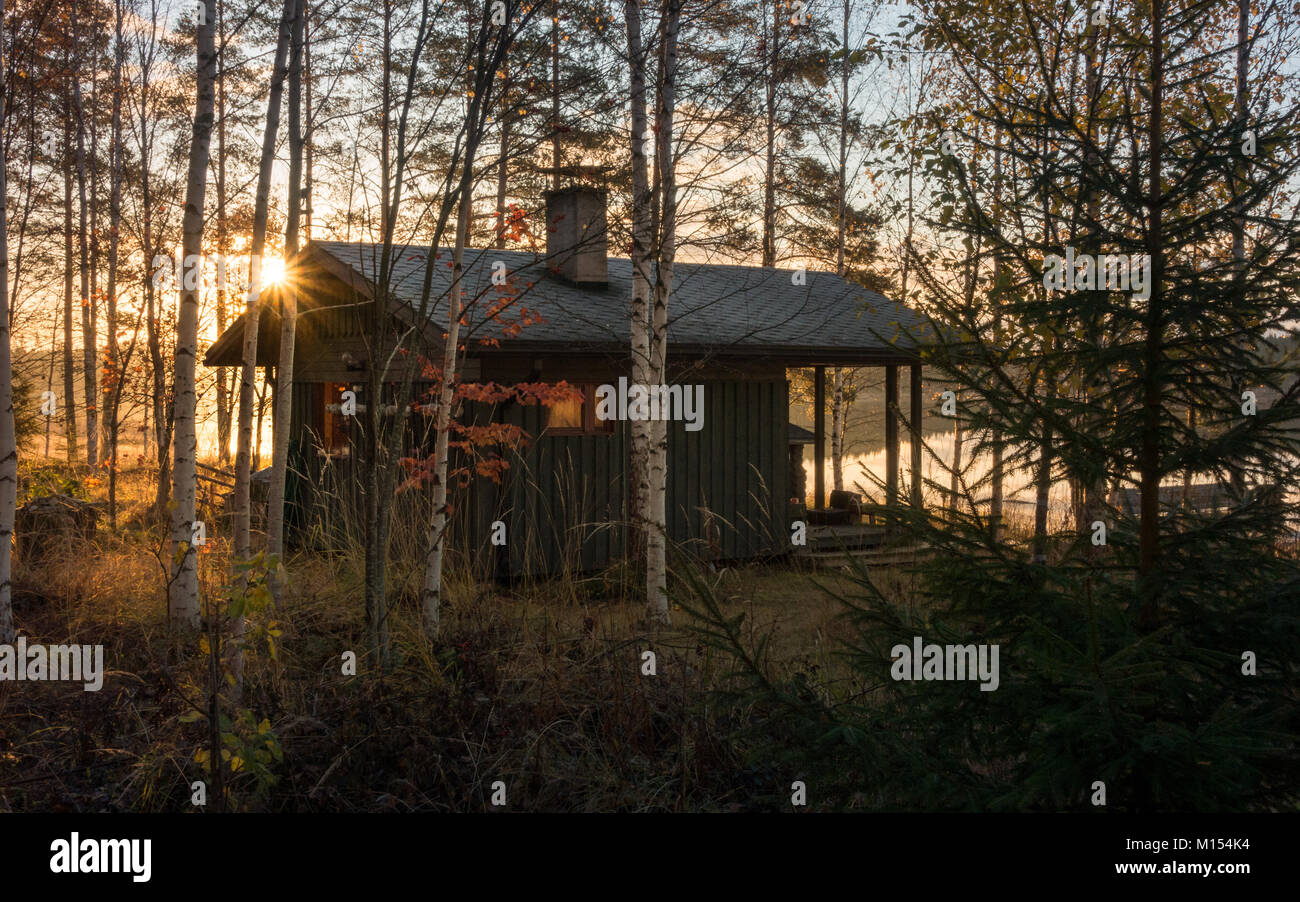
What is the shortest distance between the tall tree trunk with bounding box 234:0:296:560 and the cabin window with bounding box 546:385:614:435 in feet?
14.9

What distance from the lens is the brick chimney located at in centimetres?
1152

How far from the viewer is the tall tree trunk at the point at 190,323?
545 centimetres

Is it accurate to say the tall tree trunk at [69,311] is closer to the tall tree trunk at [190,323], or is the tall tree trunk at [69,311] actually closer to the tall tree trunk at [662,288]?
the tall tree trunk at [190,323]

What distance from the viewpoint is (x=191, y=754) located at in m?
4.16

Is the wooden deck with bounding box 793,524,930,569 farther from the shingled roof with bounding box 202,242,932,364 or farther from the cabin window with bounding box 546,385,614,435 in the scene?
the cabin window with bounding box 546,385,614,435

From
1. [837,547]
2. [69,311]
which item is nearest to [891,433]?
[837,547]

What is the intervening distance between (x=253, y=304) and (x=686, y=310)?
6.73m

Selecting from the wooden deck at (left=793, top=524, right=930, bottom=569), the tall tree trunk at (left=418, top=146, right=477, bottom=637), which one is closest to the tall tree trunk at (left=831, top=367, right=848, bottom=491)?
the wooden deck at (left=793, top=524, right=930, bottom=569)

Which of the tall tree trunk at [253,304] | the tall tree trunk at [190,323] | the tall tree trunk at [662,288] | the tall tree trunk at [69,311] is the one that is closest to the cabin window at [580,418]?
the tall tree trunk at [662,288]

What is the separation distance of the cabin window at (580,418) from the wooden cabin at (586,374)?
18 millimetres

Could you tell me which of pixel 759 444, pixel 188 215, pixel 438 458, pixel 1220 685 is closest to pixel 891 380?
pixel 759 444

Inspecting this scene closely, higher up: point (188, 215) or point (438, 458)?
point (188, 215)
